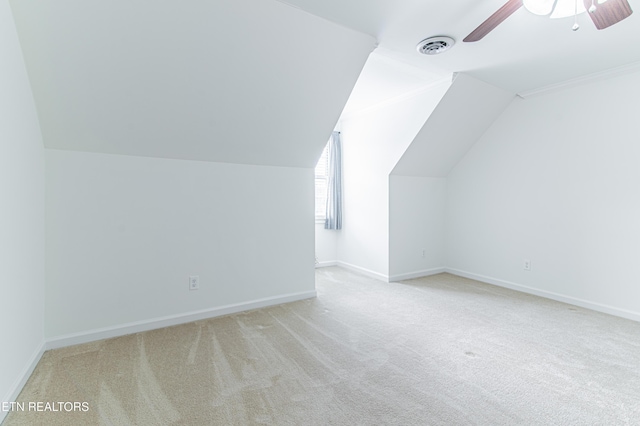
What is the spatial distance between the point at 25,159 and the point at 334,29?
2.19m

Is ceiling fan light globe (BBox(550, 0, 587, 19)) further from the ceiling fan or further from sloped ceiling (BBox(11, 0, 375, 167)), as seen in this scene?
sloped ceiling (BBox(11, 0, 375, 167))

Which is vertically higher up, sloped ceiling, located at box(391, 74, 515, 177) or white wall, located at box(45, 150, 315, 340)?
sloped ceiling, located at box(391, 74, 515, 177)

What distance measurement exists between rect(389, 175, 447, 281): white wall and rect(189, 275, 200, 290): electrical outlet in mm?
2435

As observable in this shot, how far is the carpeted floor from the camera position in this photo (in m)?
1.57

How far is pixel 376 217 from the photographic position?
426cm

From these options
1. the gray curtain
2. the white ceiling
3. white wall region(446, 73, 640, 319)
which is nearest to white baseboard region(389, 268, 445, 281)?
white wall region(446, 73, 640, 319)

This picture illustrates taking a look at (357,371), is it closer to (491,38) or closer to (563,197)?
(491,38)

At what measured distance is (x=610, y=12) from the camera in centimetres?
166

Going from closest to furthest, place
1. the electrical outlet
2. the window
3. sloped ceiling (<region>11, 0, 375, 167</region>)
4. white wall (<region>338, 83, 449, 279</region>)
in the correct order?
sloped ceiling (<region>11, 0, 375, 167</region>) < the electrical outlet < white wall (<region>338, 83, 449, 279</region>) < the window

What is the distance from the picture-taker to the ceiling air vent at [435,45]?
7.88 ft

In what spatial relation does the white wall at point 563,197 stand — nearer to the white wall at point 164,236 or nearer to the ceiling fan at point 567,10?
the ceiling fan at point 567,10

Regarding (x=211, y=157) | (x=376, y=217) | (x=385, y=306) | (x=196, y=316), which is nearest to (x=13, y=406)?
(x=196, y=316)

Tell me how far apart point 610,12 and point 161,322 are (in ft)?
12.2

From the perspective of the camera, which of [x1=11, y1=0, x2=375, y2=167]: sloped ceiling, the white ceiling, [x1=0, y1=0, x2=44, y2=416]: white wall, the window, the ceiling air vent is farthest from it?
the window
